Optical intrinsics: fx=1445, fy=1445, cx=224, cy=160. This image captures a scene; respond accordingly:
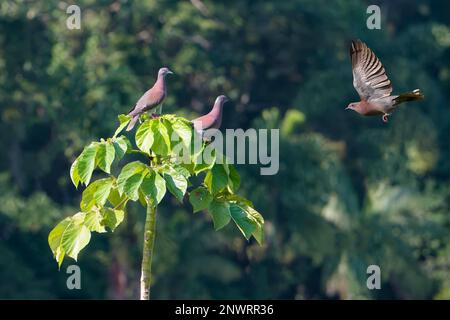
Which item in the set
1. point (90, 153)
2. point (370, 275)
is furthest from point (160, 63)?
point (90, 153)

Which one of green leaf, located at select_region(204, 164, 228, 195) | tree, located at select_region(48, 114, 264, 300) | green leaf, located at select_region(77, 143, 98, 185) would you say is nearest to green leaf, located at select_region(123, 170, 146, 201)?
tree, located at select_region(48, 114, 264, 300)

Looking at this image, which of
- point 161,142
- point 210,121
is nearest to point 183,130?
point 161,142

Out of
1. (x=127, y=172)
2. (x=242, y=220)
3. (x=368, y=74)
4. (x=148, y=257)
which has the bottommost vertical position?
(x=148, y=257)

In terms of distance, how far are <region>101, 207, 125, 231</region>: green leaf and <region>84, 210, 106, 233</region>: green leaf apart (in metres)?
A: 0.02

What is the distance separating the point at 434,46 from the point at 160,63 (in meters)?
7.14

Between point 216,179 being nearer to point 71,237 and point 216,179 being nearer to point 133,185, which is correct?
point 133,185

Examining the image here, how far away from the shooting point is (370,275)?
79.8ft

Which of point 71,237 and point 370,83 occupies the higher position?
point 370,83

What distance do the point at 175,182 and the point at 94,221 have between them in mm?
442

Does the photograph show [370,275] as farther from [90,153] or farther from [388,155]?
[90,153]

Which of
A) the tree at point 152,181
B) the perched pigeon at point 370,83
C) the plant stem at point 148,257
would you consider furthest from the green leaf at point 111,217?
the perched pigeon at point 370,83

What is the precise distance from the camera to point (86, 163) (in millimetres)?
6508

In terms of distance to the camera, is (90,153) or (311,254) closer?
(90,153)

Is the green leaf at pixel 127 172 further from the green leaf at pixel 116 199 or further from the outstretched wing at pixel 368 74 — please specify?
the outstretched wing at pixel 368 74
